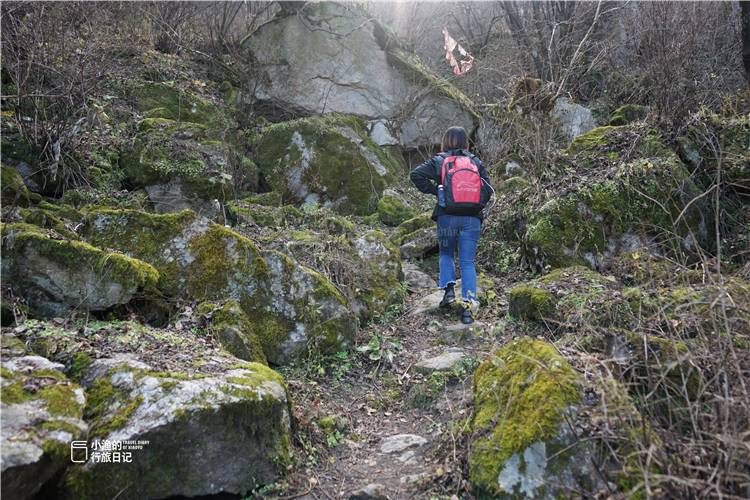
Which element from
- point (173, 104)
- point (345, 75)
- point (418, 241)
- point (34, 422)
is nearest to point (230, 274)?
point (34, 422)

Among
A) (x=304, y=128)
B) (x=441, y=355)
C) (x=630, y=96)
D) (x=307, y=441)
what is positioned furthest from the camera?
(x=630, y=96)

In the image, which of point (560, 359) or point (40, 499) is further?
point (560, 359)

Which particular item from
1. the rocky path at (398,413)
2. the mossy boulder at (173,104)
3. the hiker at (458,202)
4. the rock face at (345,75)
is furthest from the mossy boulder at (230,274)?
the rock face at (345,75)

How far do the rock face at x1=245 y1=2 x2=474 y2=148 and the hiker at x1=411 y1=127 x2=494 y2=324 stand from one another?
17.8ft

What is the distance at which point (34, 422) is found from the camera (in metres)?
2.74

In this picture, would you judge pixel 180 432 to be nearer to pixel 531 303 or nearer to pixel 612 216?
pixel 531 303

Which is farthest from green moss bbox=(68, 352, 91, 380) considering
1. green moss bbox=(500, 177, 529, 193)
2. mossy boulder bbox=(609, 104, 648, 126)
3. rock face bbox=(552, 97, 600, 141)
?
rock face bbox=(552, 97, 600, 141)

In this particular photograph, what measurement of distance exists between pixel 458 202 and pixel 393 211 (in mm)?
3528

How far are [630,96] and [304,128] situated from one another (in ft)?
23.6

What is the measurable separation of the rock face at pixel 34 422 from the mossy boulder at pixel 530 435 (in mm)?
2304

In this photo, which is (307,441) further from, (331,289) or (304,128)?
(304,128)

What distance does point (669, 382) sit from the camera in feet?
9.57

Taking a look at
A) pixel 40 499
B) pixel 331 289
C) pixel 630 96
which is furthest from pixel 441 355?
pixel 630 96

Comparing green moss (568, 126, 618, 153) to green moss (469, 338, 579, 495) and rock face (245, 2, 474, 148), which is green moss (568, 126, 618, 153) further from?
green moss (469, 338, 579, 495)
